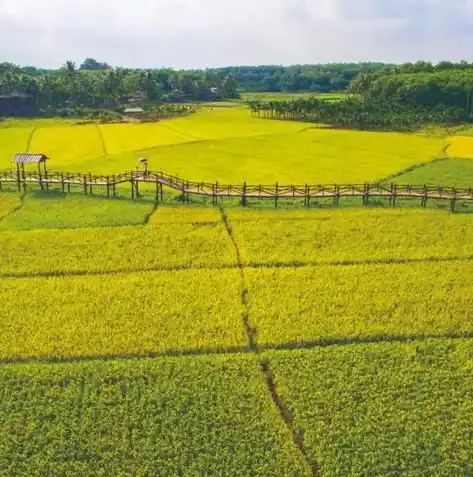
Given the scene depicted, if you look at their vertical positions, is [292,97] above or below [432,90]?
below

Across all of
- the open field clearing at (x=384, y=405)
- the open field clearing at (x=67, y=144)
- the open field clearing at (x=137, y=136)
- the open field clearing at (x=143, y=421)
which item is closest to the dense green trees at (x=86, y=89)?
the open field clearing at (x=67, y=144)

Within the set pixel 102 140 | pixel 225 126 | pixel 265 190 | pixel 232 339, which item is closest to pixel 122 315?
pixel 232 339

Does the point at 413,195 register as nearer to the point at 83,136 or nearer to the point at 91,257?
the point at 91,257

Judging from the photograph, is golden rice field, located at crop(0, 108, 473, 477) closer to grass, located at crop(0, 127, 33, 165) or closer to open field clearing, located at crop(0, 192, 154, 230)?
open field clearing, located at crop(0, 192, 154, 230)

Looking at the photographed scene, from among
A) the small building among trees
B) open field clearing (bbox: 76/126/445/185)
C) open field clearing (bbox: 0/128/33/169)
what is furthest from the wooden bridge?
the small building among trees

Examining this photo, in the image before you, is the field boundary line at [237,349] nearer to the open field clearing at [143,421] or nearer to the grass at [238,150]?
the open field clearing at [143,421]

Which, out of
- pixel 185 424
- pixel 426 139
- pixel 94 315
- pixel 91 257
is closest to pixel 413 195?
pixel 91 257

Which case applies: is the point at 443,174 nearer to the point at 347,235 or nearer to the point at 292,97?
the point at 347,235
